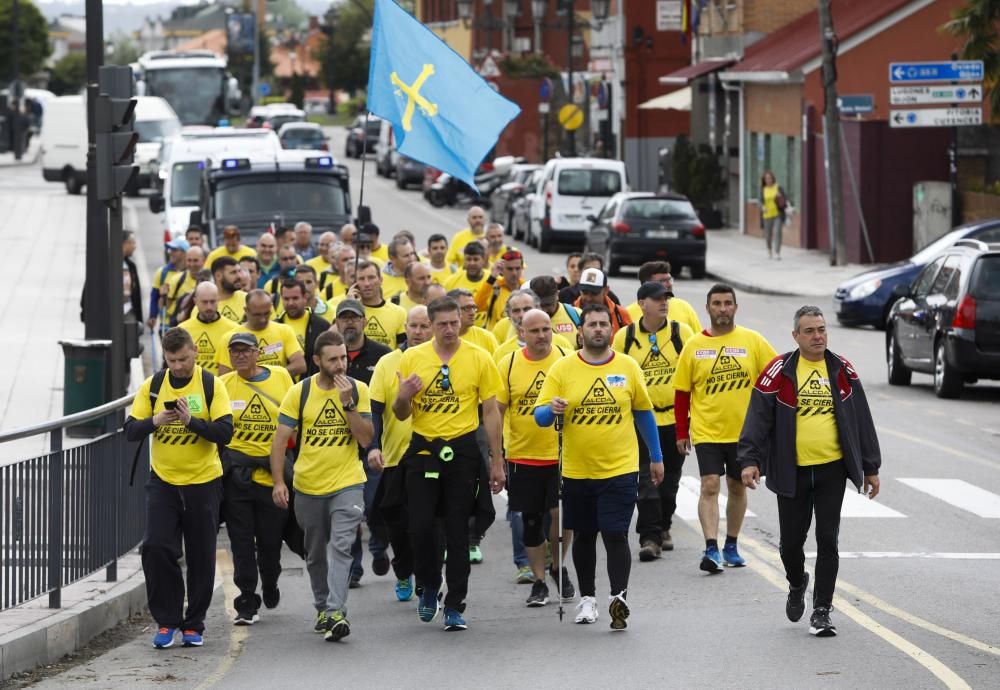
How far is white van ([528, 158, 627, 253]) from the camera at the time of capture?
42250mm

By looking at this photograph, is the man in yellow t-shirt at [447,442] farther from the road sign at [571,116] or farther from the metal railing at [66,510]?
the road sign at [571,116]

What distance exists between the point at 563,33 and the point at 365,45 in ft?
165

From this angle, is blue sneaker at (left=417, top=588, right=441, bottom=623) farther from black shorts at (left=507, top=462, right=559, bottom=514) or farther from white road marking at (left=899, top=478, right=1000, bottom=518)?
white road marking at (left=899, top=478, right=1000, bottom=518)

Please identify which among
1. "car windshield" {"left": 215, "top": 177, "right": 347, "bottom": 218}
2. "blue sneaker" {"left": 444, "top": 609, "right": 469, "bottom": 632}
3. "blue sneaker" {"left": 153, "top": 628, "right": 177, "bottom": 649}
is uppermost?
"car windshield" {"left": 215, "top": 177, "right": 347, "bottom": 218}

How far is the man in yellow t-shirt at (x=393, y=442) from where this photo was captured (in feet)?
36.9

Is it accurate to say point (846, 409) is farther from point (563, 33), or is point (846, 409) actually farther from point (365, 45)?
point (365, 45)

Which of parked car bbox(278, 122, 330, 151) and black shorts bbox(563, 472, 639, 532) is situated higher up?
parked car bbox(278, 122, 330, 151)

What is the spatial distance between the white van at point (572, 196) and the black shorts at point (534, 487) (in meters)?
30.7

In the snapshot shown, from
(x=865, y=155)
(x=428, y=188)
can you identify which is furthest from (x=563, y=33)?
(x=865, y=155)

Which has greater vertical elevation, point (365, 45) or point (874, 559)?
point (365, 45)

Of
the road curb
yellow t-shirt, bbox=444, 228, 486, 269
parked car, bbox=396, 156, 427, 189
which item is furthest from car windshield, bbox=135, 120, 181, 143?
the road curb

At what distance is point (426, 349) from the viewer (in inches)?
440

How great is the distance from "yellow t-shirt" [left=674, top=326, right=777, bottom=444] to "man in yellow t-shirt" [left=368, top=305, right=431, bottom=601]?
1.77 meters

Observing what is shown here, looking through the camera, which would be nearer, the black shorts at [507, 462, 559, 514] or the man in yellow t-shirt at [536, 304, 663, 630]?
the man in yellow t-shirt at [536, 304, 663, 630]
